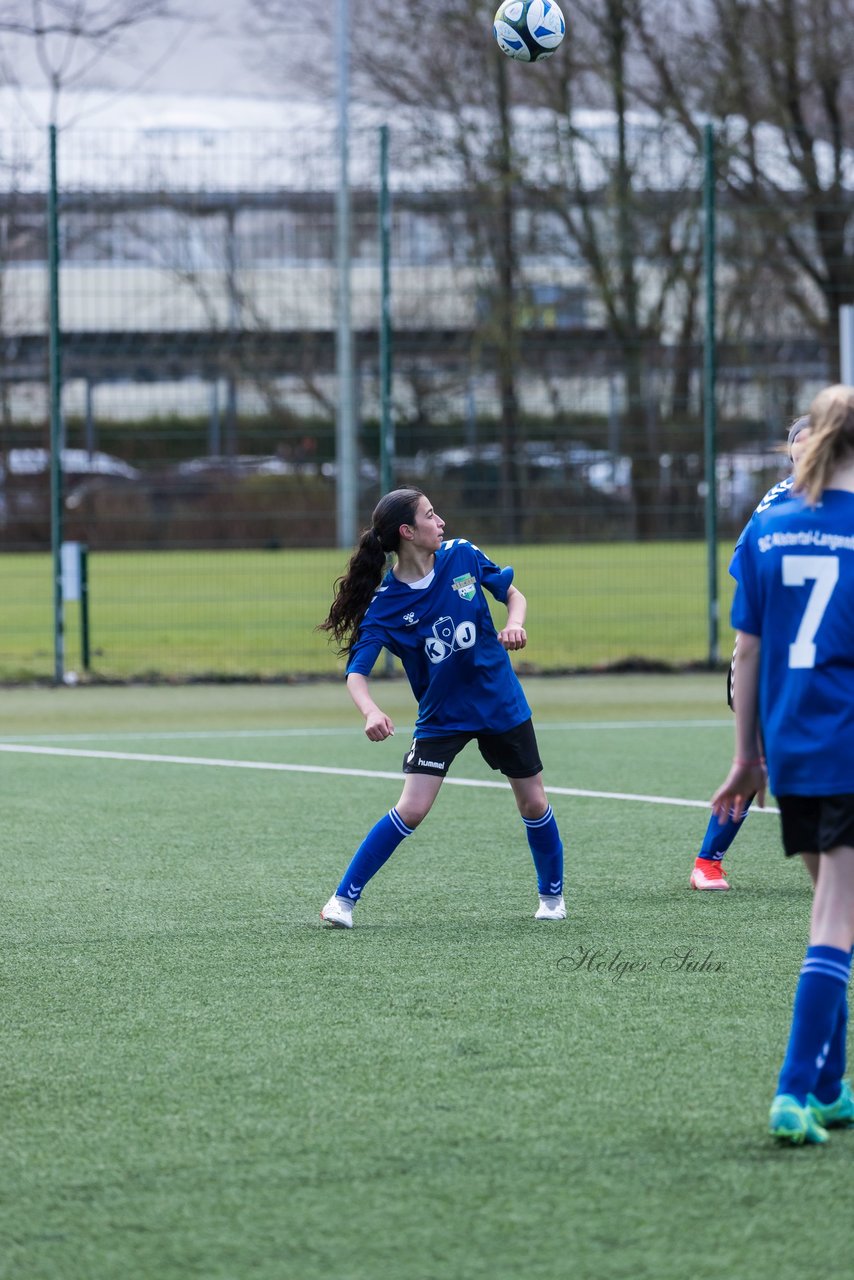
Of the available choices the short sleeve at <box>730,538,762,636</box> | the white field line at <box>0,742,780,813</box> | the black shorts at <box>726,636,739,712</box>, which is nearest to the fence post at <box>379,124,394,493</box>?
the white field line at <box>0,742,780,813</box>

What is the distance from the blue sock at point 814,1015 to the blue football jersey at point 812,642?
1.23ft

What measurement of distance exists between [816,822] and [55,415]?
1178cm

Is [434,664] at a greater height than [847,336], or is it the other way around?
[847,336]

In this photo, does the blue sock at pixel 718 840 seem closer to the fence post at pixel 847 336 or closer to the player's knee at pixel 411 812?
the player's knee at pixel 411 812

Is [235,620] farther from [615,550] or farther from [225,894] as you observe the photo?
[225,894]

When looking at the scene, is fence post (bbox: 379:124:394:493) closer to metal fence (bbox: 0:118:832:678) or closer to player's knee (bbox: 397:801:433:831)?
metal fence (bbox: 0:118:832:678)

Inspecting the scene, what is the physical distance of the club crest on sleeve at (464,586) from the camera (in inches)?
238

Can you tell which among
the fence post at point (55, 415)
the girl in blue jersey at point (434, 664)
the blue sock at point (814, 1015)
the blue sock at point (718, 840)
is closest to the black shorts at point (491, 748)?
the girl in blue jersey at point (434, 664)

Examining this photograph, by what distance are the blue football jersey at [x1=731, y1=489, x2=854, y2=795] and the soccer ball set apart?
711 cm

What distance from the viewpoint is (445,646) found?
5977mm

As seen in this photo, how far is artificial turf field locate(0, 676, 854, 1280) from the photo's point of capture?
331 centimetres

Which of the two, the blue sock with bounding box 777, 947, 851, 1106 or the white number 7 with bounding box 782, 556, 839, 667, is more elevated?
the white number 7 with bounding box 782, 556, 839, 667
